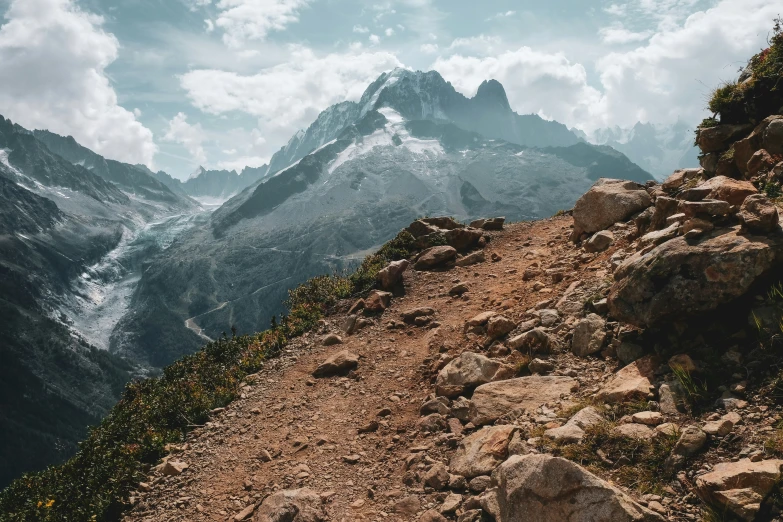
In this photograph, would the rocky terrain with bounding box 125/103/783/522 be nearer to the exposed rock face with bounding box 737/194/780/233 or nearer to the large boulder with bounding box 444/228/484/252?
the exposed rock face with bounding box 737/194/780/233

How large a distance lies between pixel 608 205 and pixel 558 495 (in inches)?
593

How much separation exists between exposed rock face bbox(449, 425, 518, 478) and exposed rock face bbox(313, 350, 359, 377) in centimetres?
692

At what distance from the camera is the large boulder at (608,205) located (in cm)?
1817

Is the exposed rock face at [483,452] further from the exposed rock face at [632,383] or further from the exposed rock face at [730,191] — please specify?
the exposed rock face at [730,191]

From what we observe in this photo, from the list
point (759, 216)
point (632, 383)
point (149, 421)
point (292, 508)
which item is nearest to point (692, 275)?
point (759, 216)

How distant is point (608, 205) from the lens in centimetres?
1852

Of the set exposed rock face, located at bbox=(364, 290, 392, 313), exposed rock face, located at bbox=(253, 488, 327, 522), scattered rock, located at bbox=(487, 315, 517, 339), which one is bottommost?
exposed rock face, located at bbox=(253, 488, 327, 522)

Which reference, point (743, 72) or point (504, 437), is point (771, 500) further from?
point (743, 72)

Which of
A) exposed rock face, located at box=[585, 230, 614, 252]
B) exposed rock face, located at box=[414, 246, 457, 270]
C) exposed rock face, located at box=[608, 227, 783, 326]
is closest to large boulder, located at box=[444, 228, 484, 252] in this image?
exposed rock face, located at box=[414, 246, 457, 270]

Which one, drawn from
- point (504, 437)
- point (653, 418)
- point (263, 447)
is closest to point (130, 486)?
point (263, 447)

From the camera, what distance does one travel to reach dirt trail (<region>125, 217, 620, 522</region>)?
9.90 meters

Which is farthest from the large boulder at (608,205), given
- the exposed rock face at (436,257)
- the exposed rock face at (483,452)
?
the exposed rock face at (483,452)

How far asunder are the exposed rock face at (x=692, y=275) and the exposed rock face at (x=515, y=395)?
1722 mm

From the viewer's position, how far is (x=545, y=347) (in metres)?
10.7
